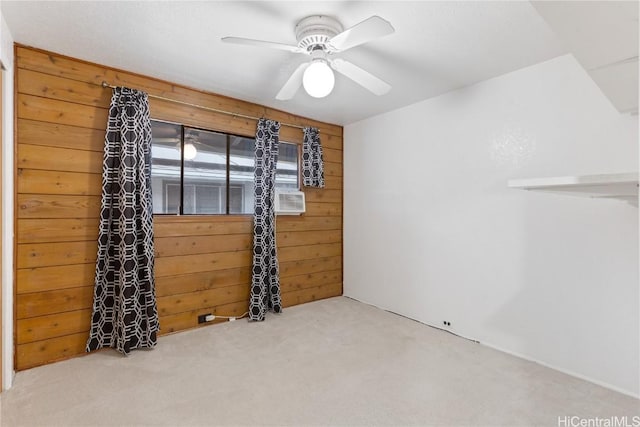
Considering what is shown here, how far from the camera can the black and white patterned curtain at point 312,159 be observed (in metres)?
3.75

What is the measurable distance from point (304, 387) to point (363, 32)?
208 centimetres

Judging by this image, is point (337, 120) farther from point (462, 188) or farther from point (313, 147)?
point (462, 188)

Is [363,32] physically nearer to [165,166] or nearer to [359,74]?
[359,74]

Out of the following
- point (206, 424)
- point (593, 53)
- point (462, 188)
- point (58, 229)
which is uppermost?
point (593, 53)

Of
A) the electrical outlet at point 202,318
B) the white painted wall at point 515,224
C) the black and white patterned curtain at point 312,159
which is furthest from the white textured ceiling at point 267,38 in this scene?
the electrical outlet at point 202,318

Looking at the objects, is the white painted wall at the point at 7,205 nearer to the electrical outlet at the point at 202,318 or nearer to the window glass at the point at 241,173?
the electrical outlet at the point at 202,318

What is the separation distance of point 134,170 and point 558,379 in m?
3.36

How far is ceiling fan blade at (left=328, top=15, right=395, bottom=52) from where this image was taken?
1513mm

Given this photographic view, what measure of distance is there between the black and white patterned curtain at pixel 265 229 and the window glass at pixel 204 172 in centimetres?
34

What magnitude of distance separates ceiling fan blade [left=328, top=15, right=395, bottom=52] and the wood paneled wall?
1.77 meters

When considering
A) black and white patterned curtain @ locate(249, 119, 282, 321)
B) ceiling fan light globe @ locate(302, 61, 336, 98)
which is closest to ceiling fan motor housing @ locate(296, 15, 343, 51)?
ceiling fan light globe @ locate(302, 61, 336, 98)

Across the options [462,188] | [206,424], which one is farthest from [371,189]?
[206,424]

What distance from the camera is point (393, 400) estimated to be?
195 cm

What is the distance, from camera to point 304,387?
209 centimetres
